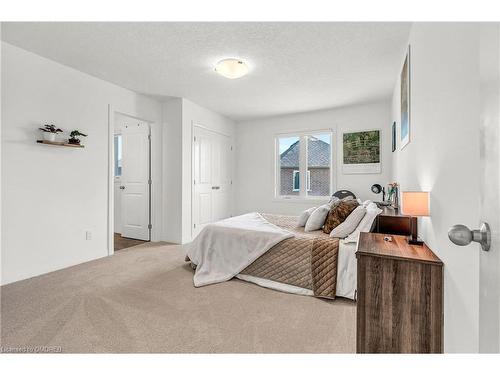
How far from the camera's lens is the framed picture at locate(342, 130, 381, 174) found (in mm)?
4434

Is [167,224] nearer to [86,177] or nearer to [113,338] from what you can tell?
[86,177]

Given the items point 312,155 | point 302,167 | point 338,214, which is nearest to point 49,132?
point 338,214

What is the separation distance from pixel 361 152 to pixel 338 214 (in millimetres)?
2370

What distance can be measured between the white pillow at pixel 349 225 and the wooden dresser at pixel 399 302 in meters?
0.98

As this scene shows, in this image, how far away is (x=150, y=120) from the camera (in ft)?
13.6

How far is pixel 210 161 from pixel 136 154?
53.1 inches

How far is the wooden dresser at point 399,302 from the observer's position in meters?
1.27

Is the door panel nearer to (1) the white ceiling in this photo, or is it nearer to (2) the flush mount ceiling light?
(1) the white ceiling

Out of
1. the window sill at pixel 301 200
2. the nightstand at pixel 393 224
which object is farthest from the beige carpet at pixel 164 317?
the window sill at pixel 301 200

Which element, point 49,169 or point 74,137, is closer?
point 49,169

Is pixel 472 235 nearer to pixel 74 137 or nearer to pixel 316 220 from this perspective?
pixel 316 220

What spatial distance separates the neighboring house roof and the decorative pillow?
2.36 metres

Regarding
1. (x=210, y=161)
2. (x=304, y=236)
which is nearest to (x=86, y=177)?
(x=210, y=161)

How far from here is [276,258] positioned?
2484 mm
